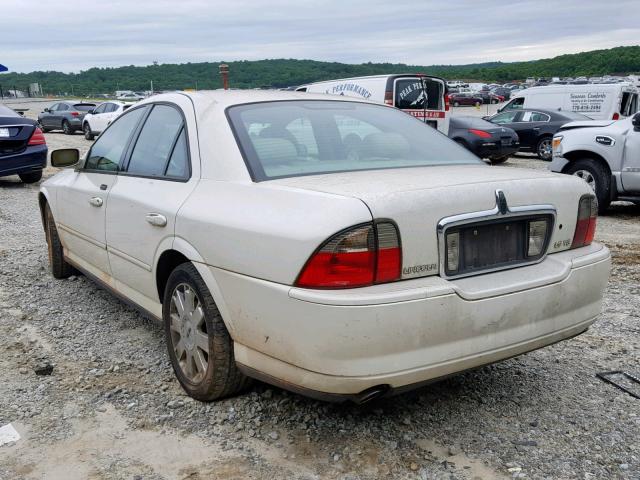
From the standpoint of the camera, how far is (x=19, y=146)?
1098cm

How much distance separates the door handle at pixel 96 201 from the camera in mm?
4029

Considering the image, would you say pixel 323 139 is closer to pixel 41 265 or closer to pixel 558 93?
pixel 41 265

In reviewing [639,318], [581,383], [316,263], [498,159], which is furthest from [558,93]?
[316,263]

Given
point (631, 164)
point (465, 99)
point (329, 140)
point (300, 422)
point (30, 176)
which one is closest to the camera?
point (300, 422)

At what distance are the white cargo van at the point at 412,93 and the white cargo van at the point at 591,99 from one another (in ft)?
16.4

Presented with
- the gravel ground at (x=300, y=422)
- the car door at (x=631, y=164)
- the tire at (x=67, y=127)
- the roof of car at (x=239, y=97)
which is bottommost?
the tire at (x=67, y=127)

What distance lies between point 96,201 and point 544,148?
1518cm

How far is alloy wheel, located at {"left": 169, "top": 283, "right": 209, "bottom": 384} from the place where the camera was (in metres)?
3.10

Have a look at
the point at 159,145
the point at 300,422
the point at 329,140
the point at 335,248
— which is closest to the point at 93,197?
the point at 159,145

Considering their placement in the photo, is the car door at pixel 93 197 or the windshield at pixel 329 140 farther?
the car door at pixel 93 197

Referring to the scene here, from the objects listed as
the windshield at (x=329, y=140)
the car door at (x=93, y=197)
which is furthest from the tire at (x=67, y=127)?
the windshield at (x=329, y=140)

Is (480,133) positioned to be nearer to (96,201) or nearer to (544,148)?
(544,148)

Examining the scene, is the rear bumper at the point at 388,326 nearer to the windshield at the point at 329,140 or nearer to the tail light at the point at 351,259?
the tail light at the point at 351,259

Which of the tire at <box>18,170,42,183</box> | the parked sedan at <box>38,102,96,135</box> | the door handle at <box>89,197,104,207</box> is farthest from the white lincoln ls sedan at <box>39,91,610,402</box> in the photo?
the parked sedan at <box>38,102,96,135</box>
